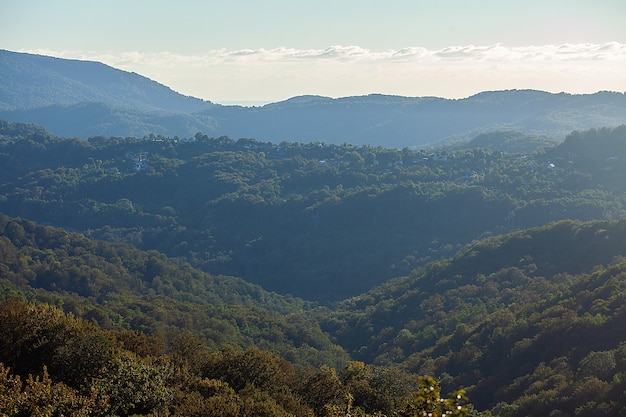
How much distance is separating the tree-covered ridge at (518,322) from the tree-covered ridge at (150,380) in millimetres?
11977

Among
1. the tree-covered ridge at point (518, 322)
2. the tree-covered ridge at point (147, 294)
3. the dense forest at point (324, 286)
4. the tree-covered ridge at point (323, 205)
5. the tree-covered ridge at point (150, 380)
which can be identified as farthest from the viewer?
the tree-covered ridge at point (323, 205)

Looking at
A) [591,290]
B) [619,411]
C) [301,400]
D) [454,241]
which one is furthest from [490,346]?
[454,241]

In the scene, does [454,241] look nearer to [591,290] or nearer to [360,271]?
[360,271]

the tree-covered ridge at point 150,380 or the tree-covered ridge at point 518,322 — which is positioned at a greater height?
the tree-covered ridge at point 150,380

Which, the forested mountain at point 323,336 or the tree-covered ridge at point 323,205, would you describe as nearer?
the forested mountain at point 323,336

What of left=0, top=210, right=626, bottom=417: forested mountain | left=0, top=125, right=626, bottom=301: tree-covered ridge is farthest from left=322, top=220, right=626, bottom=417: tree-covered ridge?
left=0, top=125, right=626, bottom=301: tree-covered ridge

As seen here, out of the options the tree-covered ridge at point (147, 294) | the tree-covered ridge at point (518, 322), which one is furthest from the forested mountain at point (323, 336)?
the tree-covered ridge at point (147, 294)

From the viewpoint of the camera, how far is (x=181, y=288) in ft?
356

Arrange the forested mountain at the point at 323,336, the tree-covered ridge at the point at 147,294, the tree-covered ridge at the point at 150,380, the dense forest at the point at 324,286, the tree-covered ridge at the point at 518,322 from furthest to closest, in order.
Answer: the tree-covered ridge at the point at 147,294
the tree-covered ridge at the point at 518,322
the dense forest at the point at 324,286
the forested mountain at the point at 323,336
the tree-covered ridge at the point at 150,380

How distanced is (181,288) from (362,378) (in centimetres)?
7876

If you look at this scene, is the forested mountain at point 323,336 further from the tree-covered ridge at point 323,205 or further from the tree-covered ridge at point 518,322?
the tree-covered ridge at point 323,205

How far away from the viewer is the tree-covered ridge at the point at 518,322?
40.5 m

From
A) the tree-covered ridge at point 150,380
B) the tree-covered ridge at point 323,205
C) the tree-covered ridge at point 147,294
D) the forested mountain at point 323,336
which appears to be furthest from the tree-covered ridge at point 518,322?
the tree-covered ridge at point 323,205

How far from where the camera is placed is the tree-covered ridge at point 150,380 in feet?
68.5
